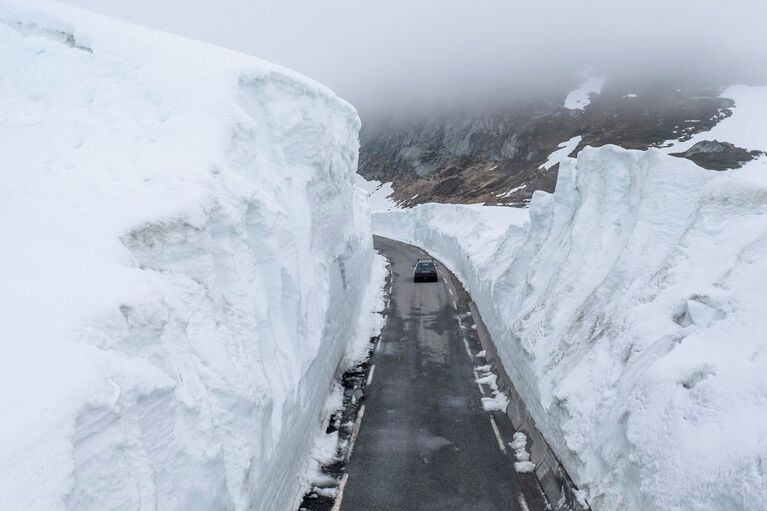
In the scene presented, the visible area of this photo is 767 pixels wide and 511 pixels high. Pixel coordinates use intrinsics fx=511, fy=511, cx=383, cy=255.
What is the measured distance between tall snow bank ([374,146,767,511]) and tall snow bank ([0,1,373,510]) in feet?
16.8

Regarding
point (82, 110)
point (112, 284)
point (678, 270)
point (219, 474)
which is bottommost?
point (219, 474)

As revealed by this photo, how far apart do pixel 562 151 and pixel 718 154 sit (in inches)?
883

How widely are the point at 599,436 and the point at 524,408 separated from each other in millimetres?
4483

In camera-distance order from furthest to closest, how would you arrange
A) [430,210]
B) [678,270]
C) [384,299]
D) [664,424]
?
[430,210]
[384,299]
[678,270]
[664,424]

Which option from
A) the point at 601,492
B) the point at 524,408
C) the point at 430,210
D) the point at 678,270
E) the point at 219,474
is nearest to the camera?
the point at 219,474

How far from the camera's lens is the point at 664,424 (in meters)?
6.62

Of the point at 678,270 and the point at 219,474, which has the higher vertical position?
the point at 678,270

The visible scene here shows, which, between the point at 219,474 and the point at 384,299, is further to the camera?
the point at 384,299

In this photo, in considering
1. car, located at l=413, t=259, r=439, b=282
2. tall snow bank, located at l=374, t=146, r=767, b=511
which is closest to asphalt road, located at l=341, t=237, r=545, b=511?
tall snow bank, located at l=374, t=146, r=767, b=511

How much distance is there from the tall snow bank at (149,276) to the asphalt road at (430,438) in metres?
1.54

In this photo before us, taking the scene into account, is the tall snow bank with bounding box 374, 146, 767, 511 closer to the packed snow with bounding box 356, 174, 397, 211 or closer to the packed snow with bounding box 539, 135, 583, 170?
the packed snow with bounding box 539, 135, 583, 170

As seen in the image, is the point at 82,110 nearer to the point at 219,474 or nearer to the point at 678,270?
the point at 219,474

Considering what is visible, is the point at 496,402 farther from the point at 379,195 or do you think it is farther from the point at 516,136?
the point at 379,195

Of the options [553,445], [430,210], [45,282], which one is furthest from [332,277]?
[430,210]
